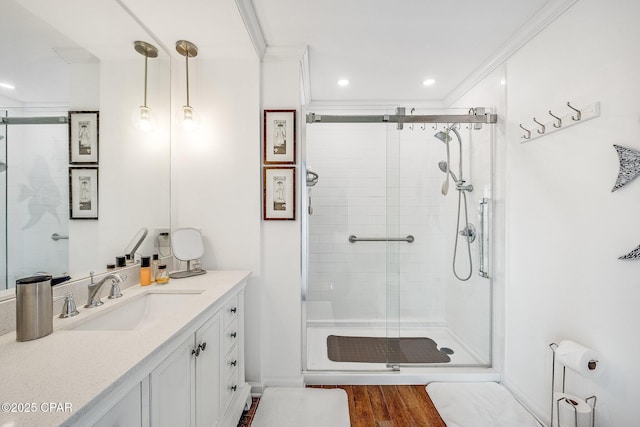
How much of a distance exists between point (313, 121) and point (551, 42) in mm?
1585

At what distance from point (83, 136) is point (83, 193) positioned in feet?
0.90

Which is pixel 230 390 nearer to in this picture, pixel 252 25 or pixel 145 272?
pixel 145 272

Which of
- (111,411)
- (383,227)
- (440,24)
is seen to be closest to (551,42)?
(440,24)

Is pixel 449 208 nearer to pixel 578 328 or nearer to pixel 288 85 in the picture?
pixel 578 328

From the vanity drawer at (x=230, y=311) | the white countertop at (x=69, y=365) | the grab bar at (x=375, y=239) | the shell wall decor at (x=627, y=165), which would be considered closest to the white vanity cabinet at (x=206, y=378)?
the vanity drawer at (x=230, y=311)

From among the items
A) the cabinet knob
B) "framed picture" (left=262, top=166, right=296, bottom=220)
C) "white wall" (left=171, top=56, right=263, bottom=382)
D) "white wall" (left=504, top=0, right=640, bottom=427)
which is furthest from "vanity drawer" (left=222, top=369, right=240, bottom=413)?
"white wall" (left=504, top=0, right=640, bottom=427)

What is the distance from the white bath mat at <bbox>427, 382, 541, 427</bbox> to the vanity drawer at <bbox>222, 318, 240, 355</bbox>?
4.74ft

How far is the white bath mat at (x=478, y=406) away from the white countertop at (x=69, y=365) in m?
1.78

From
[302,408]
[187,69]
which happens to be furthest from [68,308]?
[187,69]

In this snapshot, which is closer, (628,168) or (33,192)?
(33,192)

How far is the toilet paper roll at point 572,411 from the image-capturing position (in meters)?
1.34

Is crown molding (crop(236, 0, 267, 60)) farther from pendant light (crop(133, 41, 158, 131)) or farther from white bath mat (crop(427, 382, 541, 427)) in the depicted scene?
white bath mat (crop(427, 382, 541, 427))

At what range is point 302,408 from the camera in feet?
5.92

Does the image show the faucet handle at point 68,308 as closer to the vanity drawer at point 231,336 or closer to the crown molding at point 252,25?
the vanity drawer at point 231,336
